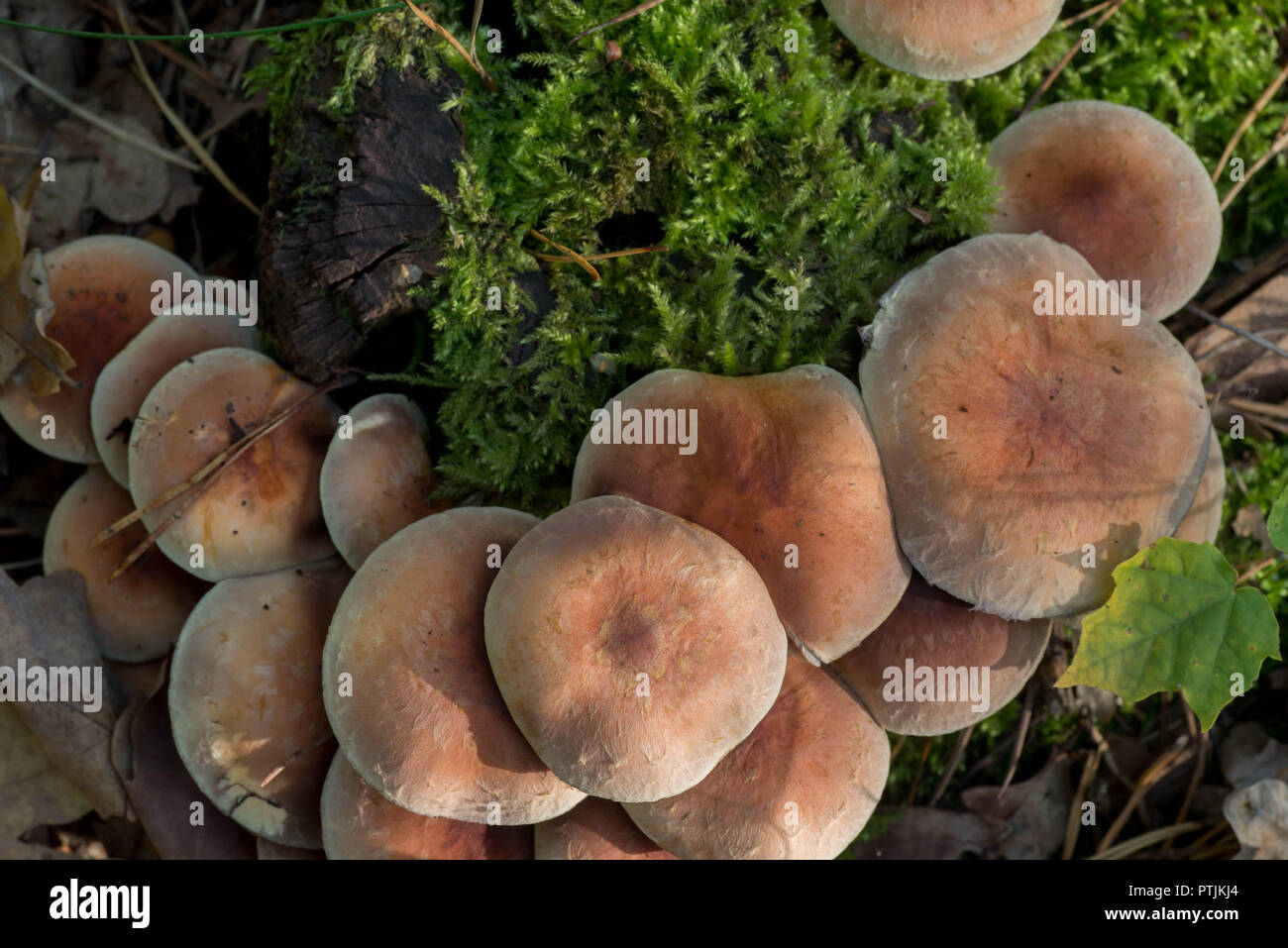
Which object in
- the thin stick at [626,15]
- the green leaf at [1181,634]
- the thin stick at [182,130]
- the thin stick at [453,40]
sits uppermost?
the thin stick at [626,15]

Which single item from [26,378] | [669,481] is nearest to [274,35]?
[26,378]

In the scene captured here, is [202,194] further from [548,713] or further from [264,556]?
[548,713]

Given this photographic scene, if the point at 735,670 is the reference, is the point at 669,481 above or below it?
above

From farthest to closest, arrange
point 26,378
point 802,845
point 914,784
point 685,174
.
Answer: point 914,784 < point 26,378 < point 685,174 < point 802,845

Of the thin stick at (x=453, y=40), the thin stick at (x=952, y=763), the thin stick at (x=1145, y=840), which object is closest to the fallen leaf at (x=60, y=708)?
the thin stick at (x=453, y=40)

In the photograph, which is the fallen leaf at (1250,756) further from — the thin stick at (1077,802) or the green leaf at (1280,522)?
the green leaf at (1280,522)

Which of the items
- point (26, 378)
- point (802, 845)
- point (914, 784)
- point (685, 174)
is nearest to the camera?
point (802, 845)
